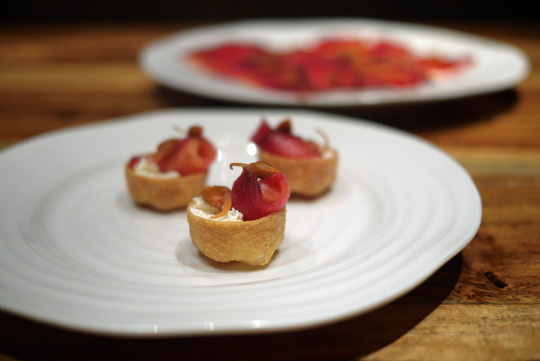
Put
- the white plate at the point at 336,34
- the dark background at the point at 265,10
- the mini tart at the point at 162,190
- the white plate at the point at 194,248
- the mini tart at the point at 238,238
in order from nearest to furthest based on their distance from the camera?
the white plate at the point at 194,248 → the mini tart at the point at 238,238 → the mini tart at the point at 162,190 → the white plate at the point at 336,34 → the dark background at the point at 265,10

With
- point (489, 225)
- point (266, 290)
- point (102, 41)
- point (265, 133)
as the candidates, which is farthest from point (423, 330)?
point (102, 41)

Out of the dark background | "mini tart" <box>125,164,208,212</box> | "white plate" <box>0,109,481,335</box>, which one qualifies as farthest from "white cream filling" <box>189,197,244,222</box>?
the dark background

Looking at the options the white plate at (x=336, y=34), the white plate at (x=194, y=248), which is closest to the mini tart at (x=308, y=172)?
the white plate at (x=194, y=248)

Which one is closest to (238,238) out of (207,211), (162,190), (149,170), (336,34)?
(207,211)

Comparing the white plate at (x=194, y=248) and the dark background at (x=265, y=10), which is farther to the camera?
the dark background at (x=265, y=10)

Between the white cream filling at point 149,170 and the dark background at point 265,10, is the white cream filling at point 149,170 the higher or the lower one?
the higher one

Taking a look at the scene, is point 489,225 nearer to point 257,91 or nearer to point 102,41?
point 257,91

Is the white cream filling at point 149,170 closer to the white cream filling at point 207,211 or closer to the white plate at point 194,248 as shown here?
the white plate at point 194,248
